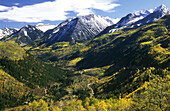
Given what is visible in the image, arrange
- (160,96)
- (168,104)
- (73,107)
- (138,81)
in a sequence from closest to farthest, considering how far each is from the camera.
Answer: (168,104) < (160,96) < (73,107) < (138,81)

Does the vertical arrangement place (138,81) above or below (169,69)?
below

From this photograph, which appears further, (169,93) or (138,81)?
(138,81)

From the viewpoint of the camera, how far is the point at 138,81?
186m

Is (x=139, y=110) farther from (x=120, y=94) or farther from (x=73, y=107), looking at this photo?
(x=120, y=94)

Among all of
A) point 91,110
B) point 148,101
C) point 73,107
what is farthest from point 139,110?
point 73,107

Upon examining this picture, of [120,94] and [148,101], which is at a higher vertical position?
[148,101]

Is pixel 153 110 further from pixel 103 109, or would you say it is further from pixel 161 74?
pixel 161 74

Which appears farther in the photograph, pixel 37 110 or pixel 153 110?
pixel 37 110

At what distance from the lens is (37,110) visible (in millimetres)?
178250

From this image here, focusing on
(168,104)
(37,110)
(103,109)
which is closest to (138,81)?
(103,109)

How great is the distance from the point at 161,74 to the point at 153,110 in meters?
112

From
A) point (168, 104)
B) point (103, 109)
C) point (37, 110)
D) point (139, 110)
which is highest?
point (168, 104)

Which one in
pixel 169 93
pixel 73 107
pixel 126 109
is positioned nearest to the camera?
pixel 169 93

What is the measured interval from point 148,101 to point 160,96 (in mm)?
10104
